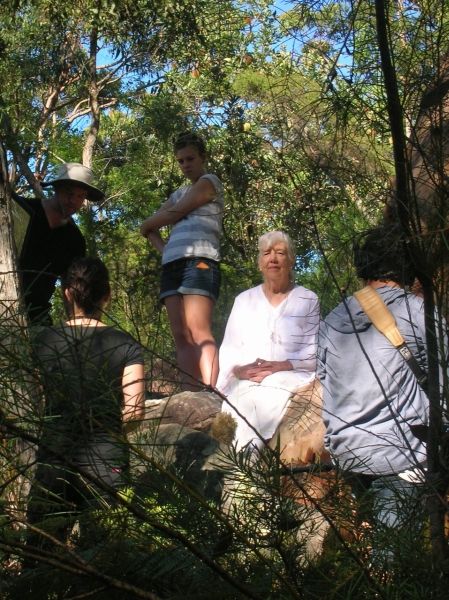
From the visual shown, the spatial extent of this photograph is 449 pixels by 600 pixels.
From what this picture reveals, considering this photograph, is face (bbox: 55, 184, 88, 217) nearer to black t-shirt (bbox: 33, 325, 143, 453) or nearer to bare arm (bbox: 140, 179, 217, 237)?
bare arm (bbox: 140, 179, 217, 237)

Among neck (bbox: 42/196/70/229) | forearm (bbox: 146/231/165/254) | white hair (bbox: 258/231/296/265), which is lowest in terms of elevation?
white hair (bbox: 258/231/296/265)

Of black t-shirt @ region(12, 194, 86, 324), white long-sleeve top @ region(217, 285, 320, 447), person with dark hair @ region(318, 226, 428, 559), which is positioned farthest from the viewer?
black t-shirt @ region(12, 194, 86, 324)

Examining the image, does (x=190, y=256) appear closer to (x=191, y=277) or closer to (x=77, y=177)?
(x=191, y=277)

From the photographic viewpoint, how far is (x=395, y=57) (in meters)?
2.28

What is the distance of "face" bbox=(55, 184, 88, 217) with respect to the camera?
18.7 ft

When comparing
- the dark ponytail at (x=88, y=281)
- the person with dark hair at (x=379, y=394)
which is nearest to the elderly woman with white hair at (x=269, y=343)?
the person with dark hair at (x=379, y=394)

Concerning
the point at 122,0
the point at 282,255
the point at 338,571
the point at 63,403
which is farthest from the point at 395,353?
the point at 122,0

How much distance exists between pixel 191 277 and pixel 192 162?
0.68 meters

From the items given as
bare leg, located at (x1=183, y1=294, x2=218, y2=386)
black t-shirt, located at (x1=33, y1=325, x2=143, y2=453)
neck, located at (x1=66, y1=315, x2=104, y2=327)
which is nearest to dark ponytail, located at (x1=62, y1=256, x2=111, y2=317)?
neck, located at (x1=66, y1=315, x2=104, y2=327)

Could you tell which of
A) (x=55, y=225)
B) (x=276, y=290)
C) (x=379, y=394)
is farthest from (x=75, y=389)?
(x=55, y=225)

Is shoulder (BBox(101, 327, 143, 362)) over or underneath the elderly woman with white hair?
underneath

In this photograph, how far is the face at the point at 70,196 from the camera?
5.69 m

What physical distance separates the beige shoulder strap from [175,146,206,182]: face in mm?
3043

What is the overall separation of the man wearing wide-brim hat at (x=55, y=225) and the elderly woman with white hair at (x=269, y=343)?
957mm
